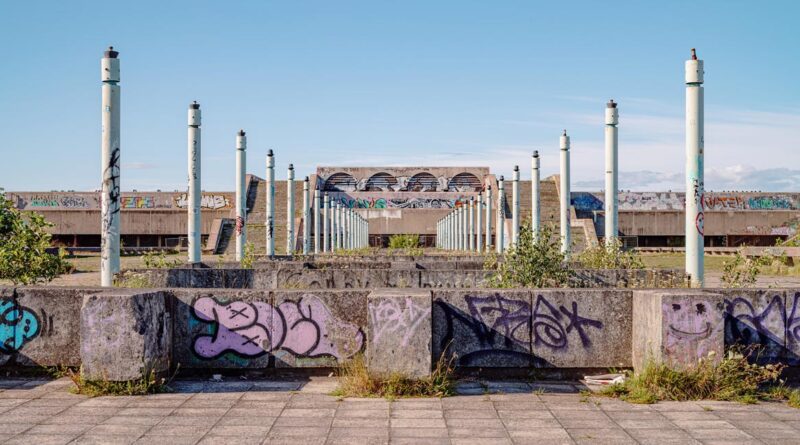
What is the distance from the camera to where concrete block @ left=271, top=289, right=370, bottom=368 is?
306 inches

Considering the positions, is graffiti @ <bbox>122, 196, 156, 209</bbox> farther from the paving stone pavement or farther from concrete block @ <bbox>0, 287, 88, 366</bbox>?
the paving stone pavement

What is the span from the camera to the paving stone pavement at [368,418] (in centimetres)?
575

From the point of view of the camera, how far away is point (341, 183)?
6744 cm

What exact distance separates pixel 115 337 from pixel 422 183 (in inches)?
2445

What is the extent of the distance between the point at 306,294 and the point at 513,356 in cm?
201

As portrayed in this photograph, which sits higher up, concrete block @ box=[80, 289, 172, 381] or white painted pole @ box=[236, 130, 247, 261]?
white painted pole @ box=[236, 130, 247, 261]

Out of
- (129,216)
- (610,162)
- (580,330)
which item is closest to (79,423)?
(580,330)

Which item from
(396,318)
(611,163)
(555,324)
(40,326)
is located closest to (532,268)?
(555,324)

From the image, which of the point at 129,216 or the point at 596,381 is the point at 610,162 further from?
the point at 129,216

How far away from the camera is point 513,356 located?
25.4 ft

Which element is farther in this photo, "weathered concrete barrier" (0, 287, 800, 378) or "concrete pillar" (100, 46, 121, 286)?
"concrete pillar" (100, 46, 121, 286)

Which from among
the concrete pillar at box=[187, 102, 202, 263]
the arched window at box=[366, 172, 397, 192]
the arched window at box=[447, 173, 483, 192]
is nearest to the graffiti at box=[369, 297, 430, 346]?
the concrete pillar at box=[187, 102, 202, 263]

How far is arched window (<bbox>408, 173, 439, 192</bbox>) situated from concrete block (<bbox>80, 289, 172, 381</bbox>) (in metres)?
61.2

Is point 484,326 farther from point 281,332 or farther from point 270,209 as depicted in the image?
point 270,209
